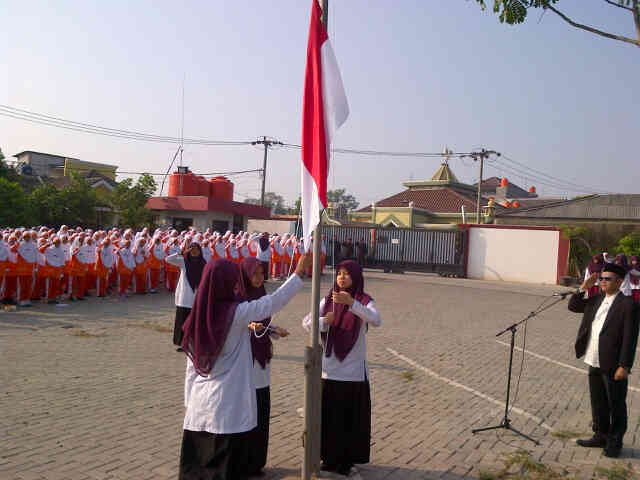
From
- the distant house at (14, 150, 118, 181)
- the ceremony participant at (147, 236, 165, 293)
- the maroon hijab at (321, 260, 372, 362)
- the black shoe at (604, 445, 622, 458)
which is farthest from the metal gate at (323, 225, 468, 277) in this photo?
the distant house at (14, 150, 118, 181)

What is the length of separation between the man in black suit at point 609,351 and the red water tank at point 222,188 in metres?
24.2

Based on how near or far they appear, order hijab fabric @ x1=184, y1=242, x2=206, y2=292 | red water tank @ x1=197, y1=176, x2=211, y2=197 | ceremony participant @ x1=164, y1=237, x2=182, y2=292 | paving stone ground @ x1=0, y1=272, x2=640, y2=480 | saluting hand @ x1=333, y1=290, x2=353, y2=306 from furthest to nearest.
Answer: red water tank @ x1=197, y1=176, x2=211, y2=197 → ceremony participant @ x1=164, y1=237, x2=182, y2=292 → hijab fabric @ x1=184, y1=242, x2=206, y2=292 → paving stone ground @ x1=0, y1=272, x2=640, y2=480 → saluting hand @ x1=333, y1=290, x2=353, y2=306

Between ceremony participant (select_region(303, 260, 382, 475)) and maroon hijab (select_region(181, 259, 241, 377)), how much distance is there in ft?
3.03

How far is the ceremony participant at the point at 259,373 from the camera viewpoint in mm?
4000

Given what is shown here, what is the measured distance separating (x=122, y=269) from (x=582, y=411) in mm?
11350

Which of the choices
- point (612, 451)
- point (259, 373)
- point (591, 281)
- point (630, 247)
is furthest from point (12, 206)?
point (630, 247)

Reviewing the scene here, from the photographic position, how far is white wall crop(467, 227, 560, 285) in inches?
912

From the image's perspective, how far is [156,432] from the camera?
191 inches

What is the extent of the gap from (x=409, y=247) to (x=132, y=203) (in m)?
13.1

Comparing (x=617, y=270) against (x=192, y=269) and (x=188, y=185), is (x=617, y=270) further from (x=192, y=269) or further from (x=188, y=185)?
(x=188, y=185)


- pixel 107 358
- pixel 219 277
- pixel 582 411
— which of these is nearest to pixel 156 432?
pixel 219 277

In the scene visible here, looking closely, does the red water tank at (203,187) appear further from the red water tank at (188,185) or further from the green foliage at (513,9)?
the green foliage at (513,9)

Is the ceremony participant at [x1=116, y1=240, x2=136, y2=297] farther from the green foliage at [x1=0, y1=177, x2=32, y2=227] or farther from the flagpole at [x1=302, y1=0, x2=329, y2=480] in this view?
the flagpole at [x1=302, y1=0, x2=329, y2=480]

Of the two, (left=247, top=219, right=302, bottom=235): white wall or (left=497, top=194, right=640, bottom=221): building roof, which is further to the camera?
(left=497, top=194, right=640, bottom=221): building roof
